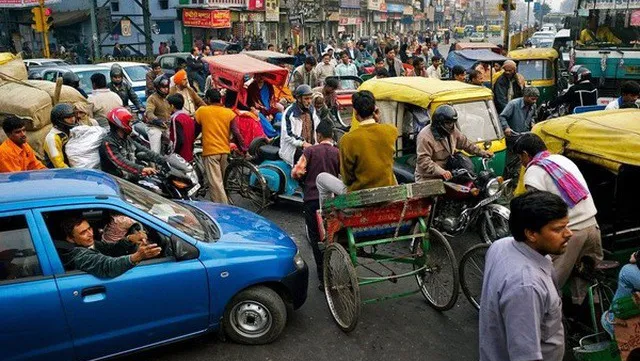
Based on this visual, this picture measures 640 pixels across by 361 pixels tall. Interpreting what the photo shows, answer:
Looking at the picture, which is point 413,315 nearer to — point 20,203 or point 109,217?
point 109,217

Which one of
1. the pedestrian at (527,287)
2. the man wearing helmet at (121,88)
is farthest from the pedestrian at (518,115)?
the man wearing helmet at (121,88)

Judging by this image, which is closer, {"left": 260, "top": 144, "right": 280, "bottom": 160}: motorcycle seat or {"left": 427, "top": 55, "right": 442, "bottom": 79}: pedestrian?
{"left": 260, "top": 144, "right": 280, "bottom": 160}: motorcycle seat

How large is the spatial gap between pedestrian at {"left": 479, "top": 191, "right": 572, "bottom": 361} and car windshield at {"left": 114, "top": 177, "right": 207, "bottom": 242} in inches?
102

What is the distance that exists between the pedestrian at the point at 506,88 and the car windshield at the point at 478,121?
2903 mm

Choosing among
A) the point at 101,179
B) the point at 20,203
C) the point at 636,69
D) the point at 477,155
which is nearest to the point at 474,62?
the point at 636,69

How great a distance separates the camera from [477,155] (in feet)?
21.1

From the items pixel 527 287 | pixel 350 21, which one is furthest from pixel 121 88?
pixel 350 21

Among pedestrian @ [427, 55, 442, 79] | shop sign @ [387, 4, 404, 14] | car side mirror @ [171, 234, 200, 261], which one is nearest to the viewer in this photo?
car side mirror @ [171, 234, 200, 261]

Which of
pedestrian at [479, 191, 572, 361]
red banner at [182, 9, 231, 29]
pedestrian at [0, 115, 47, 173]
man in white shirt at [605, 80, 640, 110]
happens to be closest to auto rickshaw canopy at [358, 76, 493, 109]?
man in white shirt at [605, 80, 640, 110]

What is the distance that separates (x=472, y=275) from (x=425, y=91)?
275 cm

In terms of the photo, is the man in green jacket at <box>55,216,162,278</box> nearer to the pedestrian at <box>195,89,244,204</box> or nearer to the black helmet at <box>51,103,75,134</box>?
the black helmet at <box>51,103,75,134</box>

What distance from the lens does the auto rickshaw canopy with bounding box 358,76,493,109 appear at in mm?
6824

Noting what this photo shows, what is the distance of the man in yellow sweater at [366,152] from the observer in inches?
191

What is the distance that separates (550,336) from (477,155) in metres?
4.15
